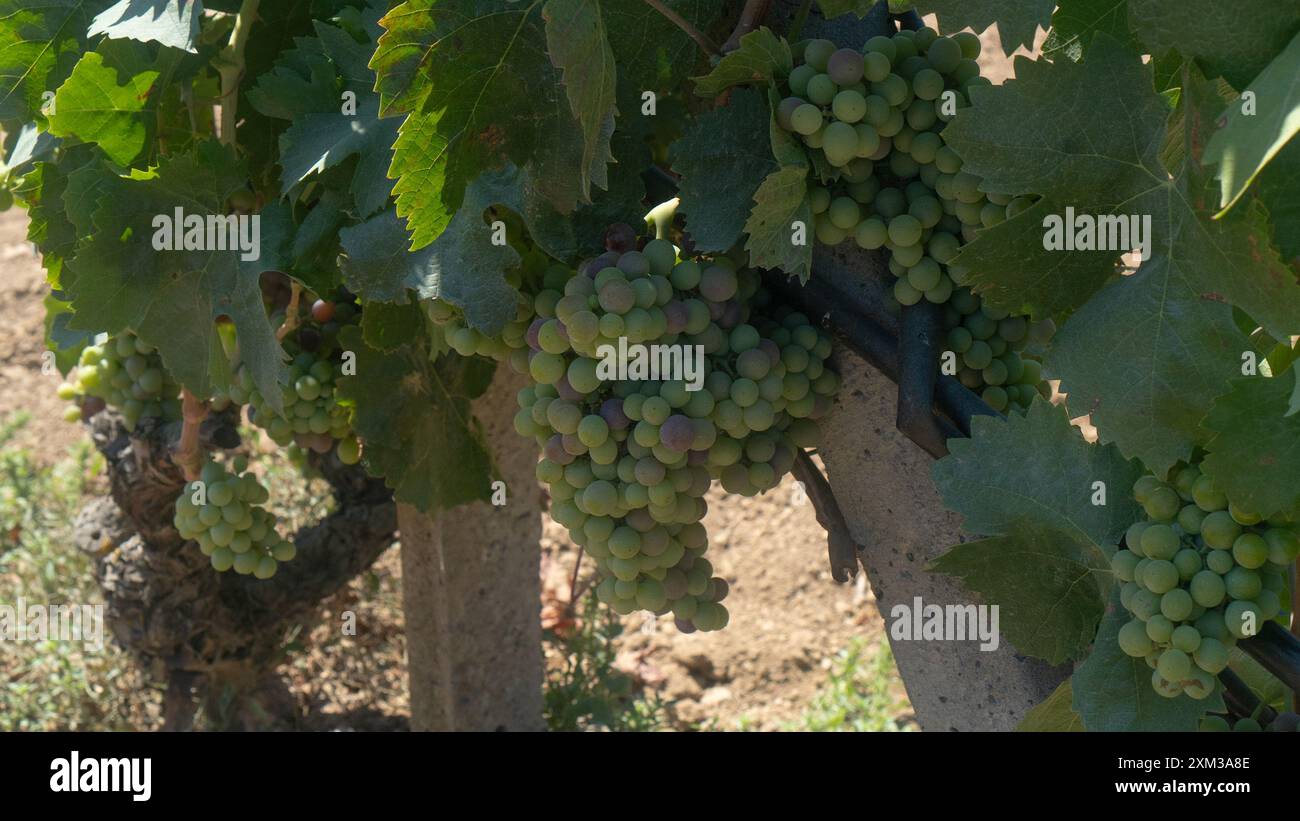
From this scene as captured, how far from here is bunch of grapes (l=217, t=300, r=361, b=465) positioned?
185 cm

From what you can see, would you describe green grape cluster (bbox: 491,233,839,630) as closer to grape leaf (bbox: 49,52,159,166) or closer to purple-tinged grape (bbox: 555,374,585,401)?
Result: purple-tinged grape (bbox: 555,374,585,401)

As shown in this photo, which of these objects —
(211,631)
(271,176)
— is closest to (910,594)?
(271,176)

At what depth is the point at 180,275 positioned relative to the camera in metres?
1.47

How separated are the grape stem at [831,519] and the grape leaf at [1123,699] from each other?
0.31 metres

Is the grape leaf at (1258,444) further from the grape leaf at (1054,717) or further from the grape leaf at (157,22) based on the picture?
the grape leaf at (157,22)

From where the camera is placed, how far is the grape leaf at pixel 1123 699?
3.74 feet

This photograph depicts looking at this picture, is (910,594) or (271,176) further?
(271,176)

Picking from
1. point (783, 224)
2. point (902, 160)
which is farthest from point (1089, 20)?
point (783, 224)

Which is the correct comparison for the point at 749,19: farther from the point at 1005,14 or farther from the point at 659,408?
the point at 659,408

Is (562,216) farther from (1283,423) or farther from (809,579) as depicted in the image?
(809,579)

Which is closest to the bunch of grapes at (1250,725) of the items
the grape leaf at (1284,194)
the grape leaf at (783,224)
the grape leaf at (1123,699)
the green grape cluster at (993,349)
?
the grape leaf at (1123,699)

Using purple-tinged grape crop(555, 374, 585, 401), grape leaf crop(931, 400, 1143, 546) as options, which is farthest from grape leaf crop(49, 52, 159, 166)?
grape leaf crop(931, 400, 1143, 546)

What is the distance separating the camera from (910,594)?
53.3 inches

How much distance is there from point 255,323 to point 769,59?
68cm
